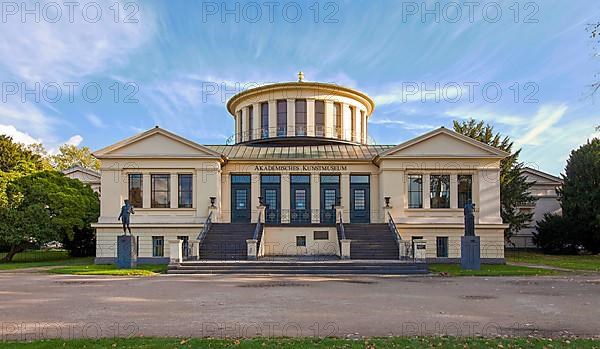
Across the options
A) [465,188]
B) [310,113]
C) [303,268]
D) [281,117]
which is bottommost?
[303,268]

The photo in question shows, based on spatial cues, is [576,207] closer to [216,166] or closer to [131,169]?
[216,166]

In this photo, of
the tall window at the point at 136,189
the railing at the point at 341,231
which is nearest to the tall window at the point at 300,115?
the railing at the point at 341,231

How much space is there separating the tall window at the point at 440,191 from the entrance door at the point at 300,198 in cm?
722

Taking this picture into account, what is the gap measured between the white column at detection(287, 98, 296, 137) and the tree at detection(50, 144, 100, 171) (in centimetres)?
4684

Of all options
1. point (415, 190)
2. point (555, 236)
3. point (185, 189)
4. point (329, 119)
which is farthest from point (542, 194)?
point (185, 189)

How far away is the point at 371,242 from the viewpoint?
26.8 metres

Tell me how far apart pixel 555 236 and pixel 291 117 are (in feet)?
75.2

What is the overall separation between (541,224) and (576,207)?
366cm

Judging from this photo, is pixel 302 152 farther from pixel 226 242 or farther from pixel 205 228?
pixel 226 242

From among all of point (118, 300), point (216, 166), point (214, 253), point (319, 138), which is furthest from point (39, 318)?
point (319, 138)

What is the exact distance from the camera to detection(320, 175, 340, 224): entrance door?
102 feet

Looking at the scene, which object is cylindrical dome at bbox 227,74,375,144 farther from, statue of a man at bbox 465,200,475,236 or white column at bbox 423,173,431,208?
statue of a man at bbox 465,200,475,236

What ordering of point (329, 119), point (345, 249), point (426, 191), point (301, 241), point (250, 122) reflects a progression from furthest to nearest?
point (250, 122), point (329, 119), point (426, 191), point (301, 241), point (345, 249)

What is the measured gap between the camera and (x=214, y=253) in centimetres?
2578
